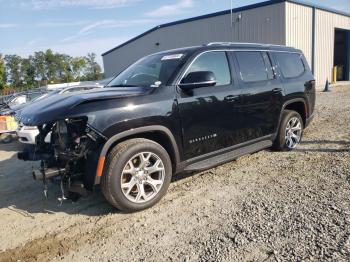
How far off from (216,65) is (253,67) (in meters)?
0.86

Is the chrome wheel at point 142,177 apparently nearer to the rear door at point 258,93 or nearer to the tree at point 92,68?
the rear door at point 258,93

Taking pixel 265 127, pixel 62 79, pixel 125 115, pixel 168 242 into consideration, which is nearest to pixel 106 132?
pixel 125 115

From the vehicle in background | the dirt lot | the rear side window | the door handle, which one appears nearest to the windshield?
the door handle

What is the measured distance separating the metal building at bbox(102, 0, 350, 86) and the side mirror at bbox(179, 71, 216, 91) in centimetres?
1719

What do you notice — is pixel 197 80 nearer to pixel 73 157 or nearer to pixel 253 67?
pixel 253 67

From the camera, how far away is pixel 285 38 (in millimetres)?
19875

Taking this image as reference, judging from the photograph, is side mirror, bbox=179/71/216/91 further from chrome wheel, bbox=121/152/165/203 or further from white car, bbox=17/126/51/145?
white car, bbox=17/126/51/145

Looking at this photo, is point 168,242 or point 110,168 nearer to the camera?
point 168,242

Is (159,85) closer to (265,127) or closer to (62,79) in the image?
(265,127)

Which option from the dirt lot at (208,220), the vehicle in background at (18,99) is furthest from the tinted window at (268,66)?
the vehicle in background at (18,99)

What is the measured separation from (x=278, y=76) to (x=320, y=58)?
20669 mm

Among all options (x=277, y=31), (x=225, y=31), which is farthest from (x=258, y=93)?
(x=225, y=31)

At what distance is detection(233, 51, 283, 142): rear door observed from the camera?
17.2 ft

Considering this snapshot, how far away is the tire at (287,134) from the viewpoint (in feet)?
20.1
